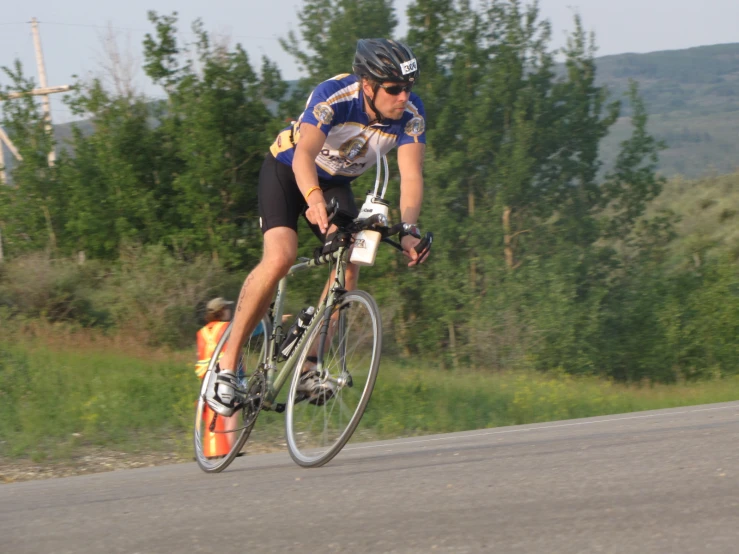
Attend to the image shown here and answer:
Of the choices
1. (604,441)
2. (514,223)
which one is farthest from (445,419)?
(514,223)

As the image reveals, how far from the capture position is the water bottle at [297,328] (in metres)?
5.20

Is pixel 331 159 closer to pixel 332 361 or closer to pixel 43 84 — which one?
pixel 332 361

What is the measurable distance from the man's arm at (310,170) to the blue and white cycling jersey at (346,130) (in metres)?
0.05

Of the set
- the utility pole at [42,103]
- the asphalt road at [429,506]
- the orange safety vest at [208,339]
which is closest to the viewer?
the asphalt road at [429,506]

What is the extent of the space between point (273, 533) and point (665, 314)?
39537 mm

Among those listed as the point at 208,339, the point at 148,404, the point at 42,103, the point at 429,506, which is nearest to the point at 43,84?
the point at 42,103

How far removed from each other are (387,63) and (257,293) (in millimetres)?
1424

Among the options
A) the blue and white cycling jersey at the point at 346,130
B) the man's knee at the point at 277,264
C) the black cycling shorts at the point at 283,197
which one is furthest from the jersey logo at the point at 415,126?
the man's knee at the point at 277,264

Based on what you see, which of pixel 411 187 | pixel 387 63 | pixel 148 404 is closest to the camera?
pixel 387 63

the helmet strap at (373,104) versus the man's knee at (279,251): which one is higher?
the helmet strap at (373,104)

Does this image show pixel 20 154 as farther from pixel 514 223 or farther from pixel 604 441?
pixel 604 441

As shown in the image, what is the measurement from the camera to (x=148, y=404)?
13219 mm

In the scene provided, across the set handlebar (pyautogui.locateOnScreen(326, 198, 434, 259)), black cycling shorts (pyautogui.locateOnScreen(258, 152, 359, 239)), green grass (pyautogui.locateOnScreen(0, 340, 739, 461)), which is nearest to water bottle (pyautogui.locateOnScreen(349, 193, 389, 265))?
handlebar (pyautogui.locateOnScreen(326, 198, 434, 259))

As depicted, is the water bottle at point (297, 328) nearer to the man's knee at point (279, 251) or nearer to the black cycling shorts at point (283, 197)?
the man's knee at point (279, 251)
